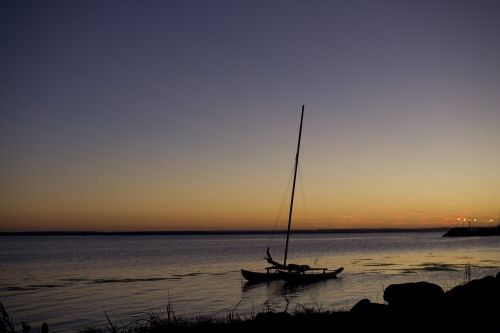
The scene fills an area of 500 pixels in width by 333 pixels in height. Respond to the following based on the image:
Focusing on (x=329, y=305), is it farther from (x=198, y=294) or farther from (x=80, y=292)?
(x=80, y=292)

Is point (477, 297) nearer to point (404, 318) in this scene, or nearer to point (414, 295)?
point (414, 295)

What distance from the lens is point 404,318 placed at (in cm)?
1220

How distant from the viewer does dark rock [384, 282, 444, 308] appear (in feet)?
44.3

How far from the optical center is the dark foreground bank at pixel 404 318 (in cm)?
1152

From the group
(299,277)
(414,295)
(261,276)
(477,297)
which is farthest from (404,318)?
(261,276)

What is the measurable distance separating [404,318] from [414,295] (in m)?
2.21

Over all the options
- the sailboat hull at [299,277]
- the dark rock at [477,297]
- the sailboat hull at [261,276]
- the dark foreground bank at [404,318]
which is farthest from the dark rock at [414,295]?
the sailboat hull at [261,276]

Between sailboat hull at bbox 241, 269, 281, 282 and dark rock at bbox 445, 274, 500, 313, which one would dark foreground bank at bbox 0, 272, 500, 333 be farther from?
sailboat hull at bbox 241, 269, 281, 282

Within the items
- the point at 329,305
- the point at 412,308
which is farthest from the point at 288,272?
the point at 412,308

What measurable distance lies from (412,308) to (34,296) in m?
33.9

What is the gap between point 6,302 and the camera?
1426 inches

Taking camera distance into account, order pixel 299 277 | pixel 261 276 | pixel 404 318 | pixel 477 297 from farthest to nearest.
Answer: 1. pixel 261 276
2. pixel 299 277
3. pixel 477 297
4. pixel 404 318

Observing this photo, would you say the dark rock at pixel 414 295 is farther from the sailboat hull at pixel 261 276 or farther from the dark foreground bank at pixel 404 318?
the sailboat hull at pixel 261 276

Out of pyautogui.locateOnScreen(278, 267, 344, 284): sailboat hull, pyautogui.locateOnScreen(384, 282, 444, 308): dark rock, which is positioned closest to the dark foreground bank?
pyautogui.locateOnScreen(384, 282, 444, 308): dark rock
